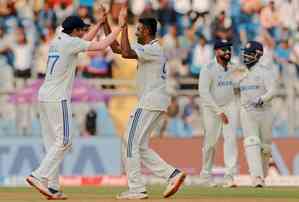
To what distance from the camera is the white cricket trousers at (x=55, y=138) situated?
1383 centimetres

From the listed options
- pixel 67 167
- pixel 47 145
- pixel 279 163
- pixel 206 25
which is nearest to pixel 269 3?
pixel 206 25

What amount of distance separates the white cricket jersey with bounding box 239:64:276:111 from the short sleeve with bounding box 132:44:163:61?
4.33 m

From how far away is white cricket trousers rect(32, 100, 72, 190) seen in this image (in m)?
13.8

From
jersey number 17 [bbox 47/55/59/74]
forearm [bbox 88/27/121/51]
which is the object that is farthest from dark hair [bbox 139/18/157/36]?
jersey number 17 [bbox 47/55/59/74]

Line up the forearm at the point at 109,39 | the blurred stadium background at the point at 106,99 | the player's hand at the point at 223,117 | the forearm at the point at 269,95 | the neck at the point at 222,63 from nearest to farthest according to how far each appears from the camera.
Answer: the forearm at the point at 109,39
the forearm at the point at 269,95
the player's hand at the point at 223,117
the neck at the point at 222,63
the blurred stadium background at the point at 106,99

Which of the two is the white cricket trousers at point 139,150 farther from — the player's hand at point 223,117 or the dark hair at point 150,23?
the player's hand at point 223,117

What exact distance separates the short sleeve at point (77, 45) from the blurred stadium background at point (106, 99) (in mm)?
6133

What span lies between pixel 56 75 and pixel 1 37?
10190 mm

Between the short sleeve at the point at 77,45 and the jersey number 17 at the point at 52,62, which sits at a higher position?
the short sleeve at the point at 77,45

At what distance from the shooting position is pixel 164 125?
22.3 metres

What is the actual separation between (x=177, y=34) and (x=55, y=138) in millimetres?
11448

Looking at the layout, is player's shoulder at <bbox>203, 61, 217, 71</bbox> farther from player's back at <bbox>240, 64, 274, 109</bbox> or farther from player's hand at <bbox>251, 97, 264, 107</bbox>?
player's hand at <bbox>251, 97, 264, 107</bbox>

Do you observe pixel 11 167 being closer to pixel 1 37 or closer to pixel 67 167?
pixel 67 167

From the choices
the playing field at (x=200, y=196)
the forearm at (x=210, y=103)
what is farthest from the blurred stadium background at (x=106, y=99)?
the playing field at (x=200, y=196)
